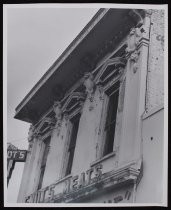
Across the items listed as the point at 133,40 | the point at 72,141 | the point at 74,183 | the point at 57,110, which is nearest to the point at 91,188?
the point at 74,183

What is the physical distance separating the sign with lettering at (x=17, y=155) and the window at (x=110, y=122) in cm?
135

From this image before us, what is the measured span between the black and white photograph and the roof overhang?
0.06 feet

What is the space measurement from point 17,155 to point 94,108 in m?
1.44

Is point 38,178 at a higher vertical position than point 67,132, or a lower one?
lower

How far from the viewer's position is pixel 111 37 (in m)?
7.57

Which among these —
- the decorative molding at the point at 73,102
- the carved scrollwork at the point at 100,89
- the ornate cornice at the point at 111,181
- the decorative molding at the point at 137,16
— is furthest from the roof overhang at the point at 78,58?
the ornate cornice at the point at 111,181

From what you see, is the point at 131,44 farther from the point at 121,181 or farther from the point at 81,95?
the point at 121,181

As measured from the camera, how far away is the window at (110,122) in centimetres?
690

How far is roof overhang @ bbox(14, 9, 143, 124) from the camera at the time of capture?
7.22 meters

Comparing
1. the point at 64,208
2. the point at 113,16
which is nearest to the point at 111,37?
the point at 113,16

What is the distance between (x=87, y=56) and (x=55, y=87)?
956mm

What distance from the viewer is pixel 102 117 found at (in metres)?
7.28

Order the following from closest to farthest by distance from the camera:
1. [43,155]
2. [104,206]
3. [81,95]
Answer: [104,206]
[81,95]
[43,155]

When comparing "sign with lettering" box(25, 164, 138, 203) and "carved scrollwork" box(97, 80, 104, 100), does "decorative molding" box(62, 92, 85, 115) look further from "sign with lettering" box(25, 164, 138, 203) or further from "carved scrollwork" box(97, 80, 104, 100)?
"sign with lettering" box(25, 164, 138, 203)
